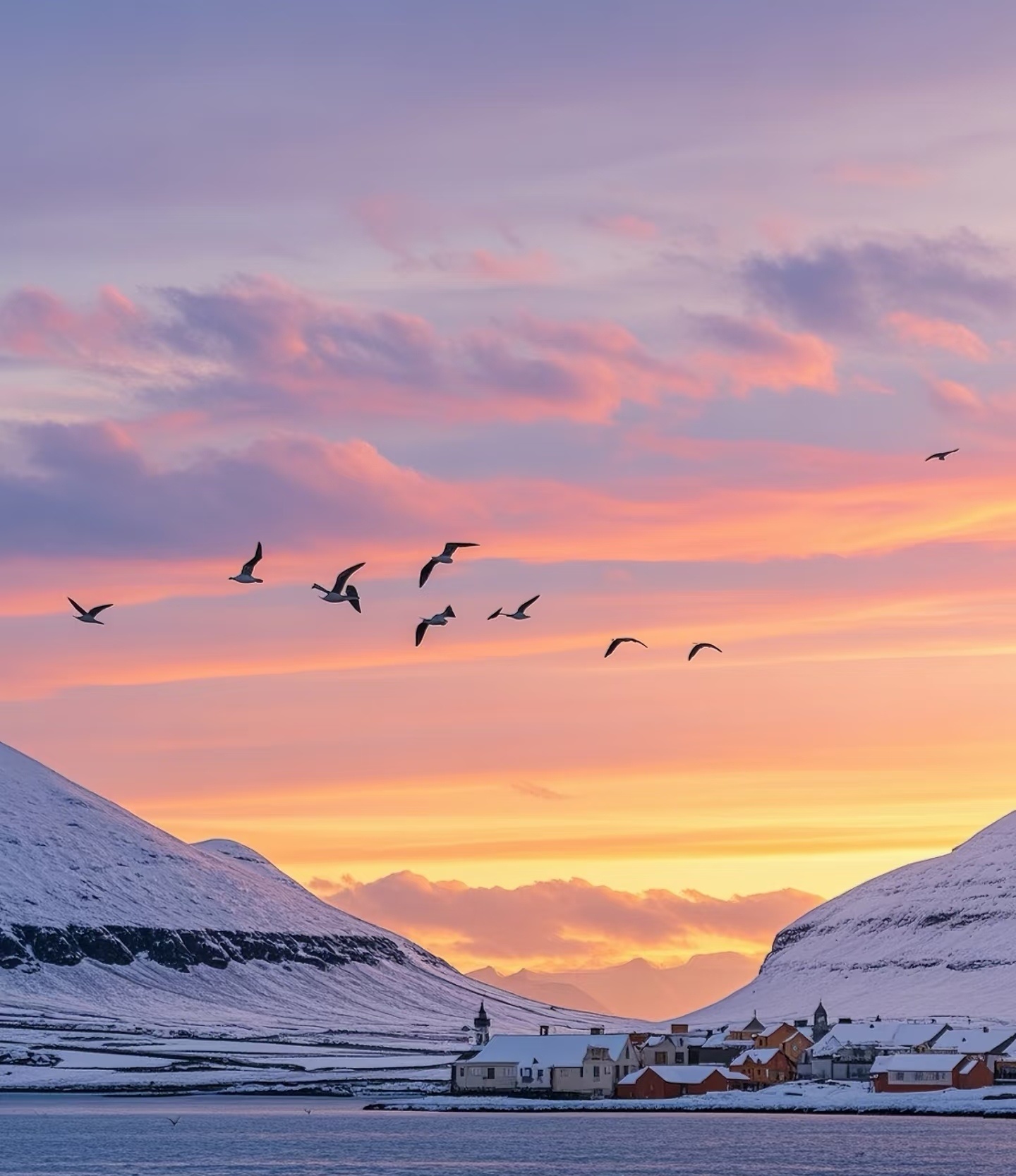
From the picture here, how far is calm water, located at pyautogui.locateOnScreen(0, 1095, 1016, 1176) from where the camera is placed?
471 ft

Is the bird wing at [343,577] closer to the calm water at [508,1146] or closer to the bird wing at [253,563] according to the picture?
the bird wing at [253,563]

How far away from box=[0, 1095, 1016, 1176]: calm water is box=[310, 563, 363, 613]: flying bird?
56427 millimetres

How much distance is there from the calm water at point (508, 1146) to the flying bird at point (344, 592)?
56.4 m

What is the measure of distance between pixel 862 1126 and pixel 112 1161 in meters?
68.4

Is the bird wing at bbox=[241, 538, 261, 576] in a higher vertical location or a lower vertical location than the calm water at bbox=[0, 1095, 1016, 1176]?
higher

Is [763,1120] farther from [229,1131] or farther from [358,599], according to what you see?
[358,599]

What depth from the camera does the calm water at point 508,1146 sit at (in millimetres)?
143500

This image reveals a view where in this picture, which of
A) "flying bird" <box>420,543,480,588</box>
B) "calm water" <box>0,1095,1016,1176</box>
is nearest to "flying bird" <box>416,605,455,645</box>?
"flying bird" <box>420,543,480,588</box>

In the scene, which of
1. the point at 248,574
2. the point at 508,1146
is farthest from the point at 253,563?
the point at 508,1146

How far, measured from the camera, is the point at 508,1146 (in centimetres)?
16088

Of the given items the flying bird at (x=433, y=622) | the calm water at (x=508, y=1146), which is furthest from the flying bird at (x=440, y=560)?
the calm water at (x=508, y=1146)

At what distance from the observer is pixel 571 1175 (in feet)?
463

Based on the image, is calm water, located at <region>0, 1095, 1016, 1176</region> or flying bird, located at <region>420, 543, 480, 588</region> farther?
calm water, located at <region>0, 1095, 1016, 1176</region>

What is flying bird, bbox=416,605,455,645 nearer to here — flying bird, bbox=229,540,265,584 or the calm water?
flying bird, bbox=229,540,265,584
